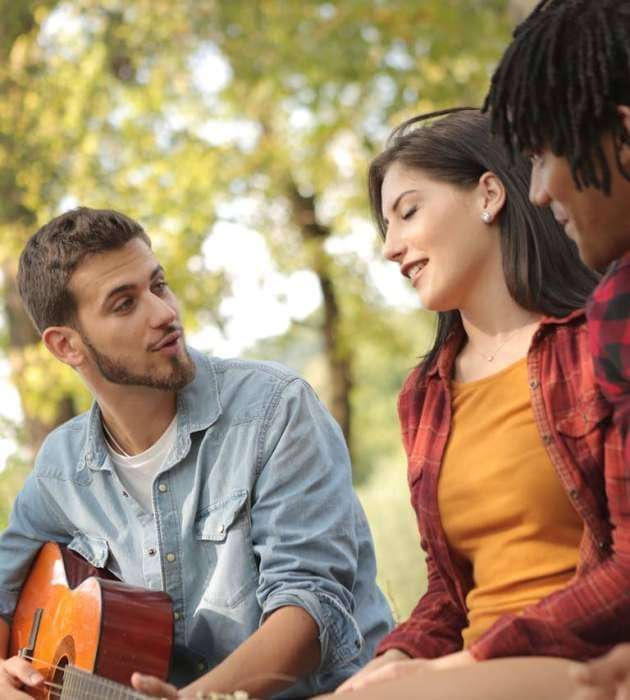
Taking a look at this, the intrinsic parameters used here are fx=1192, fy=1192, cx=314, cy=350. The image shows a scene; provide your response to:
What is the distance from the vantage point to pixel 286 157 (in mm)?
12898

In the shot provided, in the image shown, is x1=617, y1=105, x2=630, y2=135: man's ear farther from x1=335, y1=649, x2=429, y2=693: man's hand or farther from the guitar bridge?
the guitar bridge

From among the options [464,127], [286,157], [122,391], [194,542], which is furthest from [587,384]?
[286,157]

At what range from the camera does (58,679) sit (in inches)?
118

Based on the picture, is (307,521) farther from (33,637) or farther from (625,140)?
(625,140)

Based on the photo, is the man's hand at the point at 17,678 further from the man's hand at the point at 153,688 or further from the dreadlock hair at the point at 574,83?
the dreadlock hair at the point at 574,83

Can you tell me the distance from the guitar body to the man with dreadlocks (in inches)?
49.6

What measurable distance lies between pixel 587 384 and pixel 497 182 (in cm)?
52

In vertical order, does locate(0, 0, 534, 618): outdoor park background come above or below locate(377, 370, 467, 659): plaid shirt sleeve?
above

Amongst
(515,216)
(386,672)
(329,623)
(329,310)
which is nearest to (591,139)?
(515,216)

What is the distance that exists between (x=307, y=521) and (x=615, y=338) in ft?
3.93

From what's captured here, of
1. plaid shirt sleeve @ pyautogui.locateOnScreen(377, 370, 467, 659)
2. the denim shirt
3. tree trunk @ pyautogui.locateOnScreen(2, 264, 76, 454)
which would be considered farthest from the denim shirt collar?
tree trunk @ pyautogui.locateOnScreen(2, 264, 76, 454)

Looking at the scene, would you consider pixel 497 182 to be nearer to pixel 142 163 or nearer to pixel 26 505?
pixel 26 505

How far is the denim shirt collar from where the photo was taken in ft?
10.3

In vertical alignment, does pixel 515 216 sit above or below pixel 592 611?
above
